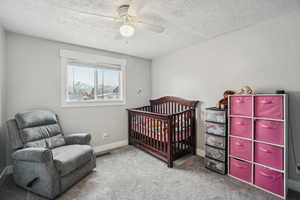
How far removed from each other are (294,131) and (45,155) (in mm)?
3209

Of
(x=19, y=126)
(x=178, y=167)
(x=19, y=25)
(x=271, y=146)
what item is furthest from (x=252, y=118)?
(x=19, y=25)

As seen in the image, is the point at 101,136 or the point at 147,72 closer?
the point at 101,136

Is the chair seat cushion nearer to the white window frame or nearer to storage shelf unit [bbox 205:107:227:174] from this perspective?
the white window frame

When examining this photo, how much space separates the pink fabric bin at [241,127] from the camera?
6.51 feet

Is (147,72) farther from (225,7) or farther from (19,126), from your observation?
(19,126)

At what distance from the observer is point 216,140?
90.0 inches

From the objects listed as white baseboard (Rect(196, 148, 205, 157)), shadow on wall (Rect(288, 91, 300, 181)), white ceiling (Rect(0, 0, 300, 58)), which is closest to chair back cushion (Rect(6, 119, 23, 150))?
white ceiling (Rect(0, 0, 300, 58))

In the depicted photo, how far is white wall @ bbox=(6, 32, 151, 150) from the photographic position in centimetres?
234

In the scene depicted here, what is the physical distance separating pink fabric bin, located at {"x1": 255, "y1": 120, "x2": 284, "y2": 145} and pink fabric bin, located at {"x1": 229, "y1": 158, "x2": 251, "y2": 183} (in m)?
0.44

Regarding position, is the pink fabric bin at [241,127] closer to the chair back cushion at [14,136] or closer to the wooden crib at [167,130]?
the wooden crib at [167,130]

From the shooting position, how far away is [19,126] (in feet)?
6.84

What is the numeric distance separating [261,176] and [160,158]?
1595mm

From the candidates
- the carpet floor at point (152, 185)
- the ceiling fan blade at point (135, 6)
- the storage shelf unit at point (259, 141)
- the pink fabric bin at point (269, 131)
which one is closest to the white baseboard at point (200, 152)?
the carpet floor at point (152, 185)

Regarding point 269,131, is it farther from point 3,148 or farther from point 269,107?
point 3,148
